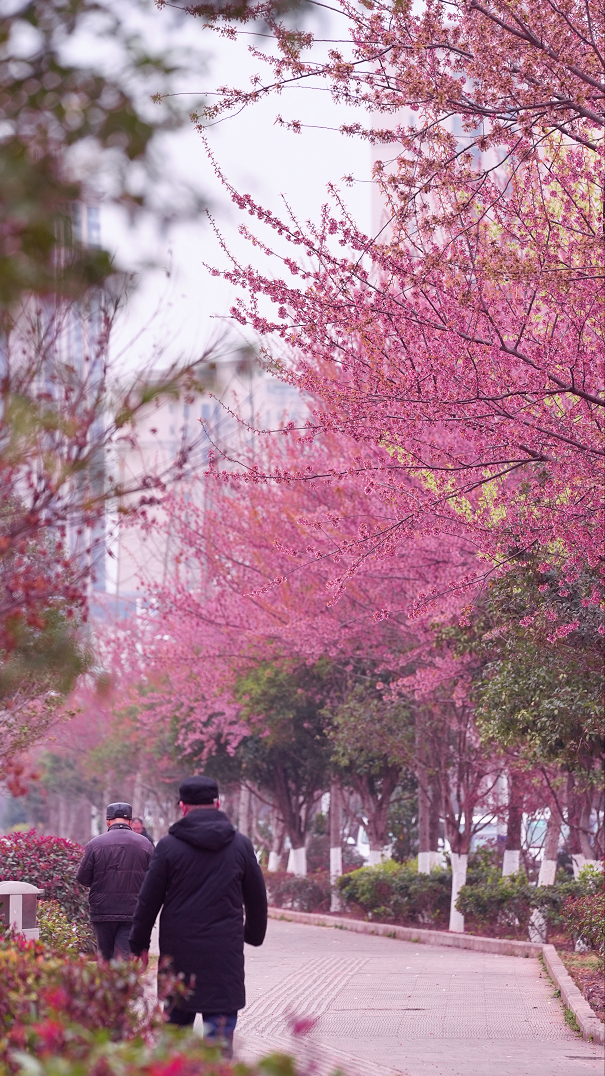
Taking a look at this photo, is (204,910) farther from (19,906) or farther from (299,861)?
(299,861)

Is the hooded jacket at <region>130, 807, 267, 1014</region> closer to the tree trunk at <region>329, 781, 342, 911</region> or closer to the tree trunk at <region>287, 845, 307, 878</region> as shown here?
the tree trunk at <region>329, 781, 342, 911</region>

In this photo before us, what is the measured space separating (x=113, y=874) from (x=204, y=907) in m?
3.32

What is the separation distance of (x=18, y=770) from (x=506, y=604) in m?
10.5

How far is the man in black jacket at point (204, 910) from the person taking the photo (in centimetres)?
616

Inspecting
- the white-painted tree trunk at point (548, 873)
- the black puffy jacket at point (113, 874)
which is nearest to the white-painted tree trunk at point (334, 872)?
the white-painted tree trunk at point (548, 873)

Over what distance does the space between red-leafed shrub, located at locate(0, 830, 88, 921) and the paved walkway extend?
2.29 m

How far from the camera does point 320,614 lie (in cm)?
2178

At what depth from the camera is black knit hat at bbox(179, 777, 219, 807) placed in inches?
256

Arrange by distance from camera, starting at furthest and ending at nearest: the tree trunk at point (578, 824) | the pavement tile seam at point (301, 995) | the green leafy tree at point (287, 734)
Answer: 1. the green leafy tree at point (287, 734)
2. the tree trunk at point (578, 824)
3. the pavement tile seam at point (301, 995)

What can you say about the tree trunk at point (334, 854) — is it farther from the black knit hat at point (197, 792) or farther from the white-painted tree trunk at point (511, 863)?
the black knit hat at point (197, 792)

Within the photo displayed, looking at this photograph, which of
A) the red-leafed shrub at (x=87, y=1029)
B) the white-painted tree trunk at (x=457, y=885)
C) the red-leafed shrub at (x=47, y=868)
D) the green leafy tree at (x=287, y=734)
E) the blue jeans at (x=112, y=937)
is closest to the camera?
the red-leafed shrub at (x=87, y=1029)

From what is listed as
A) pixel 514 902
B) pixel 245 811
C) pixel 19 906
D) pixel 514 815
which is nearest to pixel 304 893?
pixel 514 815

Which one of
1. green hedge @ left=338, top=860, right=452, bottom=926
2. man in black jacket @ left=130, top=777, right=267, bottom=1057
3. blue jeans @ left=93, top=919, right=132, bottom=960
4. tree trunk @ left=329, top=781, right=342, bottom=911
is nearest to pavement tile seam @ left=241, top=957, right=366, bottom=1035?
blue jeans @ left=93, top=919, right=132, bottom=960

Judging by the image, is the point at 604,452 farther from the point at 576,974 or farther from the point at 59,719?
the point at 59,719
